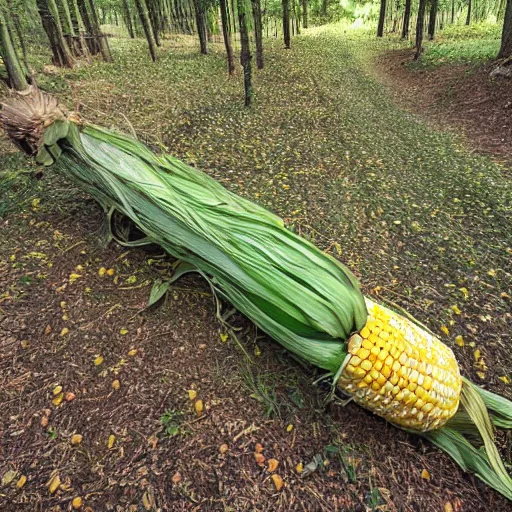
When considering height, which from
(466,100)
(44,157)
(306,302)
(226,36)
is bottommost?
(466,100)

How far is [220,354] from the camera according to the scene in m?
2.54

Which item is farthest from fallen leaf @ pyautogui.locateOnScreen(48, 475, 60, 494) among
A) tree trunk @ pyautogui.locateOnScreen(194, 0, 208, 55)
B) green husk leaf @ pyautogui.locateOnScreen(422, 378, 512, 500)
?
tree trunk @ pyautogui.locateOnScreen(194, 0, 208, 55)

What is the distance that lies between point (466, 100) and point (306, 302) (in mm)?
9538

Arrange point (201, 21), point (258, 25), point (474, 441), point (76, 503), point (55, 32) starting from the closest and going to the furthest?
point (76, 503)
point (474, 441)
point (55, 32)
point (258, 25)
point (201, 21)

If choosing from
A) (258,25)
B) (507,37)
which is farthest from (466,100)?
(258,25)

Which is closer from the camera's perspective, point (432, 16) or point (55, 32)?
point (55, 32)

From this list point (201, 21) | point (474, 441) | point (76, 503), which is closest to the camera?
point (76, 503)

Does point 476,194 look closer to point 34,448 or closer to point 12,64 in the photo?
point 34,448

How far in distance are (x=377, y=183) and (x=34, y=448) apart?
5021 mm

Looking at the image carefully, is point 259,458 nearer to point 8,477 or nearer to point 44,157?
point 8,477

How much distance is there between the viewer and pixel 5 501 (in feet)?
6.07

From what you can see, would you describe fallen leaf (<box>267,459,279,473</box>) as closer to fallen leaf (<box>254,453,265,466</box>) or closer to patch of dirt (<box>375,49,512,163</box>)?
fallen leaf (<box>254,453,265,466</box>)

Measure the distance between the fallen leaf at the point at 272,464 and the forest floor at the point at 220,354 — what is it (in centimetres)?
2

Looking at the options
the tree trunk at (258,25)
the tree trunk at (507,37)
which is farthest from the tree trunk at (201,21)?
the tree trunk at (507,37)
